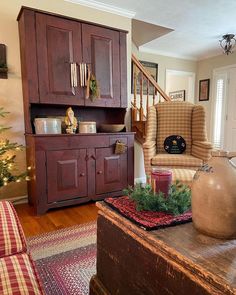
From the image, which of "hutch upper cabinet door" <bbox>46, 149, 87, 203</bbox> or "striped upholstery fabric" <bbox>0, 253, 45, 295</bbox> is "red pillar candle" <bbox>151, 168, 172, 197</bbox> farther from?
"hutch upper cabinet door" <bbox>46, 149, 87, 203</bbox>

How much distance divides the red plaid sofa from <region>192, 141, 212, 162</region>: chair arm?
6.83 feet

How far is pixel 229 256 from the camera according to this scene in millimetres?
652

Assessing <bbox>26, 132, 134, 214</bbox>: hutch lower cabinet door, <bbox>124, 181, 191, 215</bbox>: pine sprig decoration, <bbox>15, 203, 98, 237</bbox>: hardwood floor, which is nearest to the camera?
<bbox>124, 181, 191, 215</bbox>: pine sprig decoration

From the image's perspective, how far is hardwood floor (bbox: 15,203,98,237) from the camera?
203 centimetres

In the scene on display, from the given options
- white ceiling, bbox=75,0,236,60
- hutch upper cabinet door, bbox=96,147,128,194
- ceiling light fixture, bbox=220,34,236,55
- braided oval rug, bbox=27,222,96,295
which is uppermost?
white ceiling, bbox=75,0,236,60

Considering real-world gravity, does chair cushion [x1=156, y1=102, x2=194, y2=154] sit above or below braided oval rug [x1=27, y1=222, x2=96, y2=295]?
above

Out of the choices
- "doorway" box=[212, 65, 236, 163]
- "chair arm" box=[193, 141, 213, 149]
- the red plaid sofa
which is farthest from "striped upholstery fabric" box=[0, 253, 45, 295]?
"doorway" box=[212, 65, 236, 163]

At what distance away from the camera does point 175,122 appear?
9.83ft

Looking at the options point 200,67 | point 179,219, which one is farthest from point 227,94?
point 179,219

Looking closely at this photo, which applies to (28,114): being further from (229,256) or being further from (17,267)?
(229,256)

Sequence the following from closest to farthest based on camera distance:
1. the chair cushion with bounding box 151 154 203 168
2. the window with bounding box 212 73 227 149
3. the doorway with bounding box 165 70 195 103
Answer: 1. the chair cushion with bounding box 151 154 203 168
2. the window with bounding box 212 73 227 149
3. the doorway with bounding box 165 70 195 103

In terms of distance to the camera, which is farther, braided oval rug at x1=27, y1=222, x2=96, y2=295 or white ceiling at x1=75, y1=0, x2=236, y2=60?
white ceiling at x1=75, y1=0, x2=236, y2=60

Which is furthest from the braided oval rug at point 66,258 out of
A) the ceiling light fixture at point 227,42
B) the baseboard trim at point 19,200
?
the ceiling light fixture at point 227,42

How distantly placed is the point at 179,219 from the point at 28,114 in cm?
205
